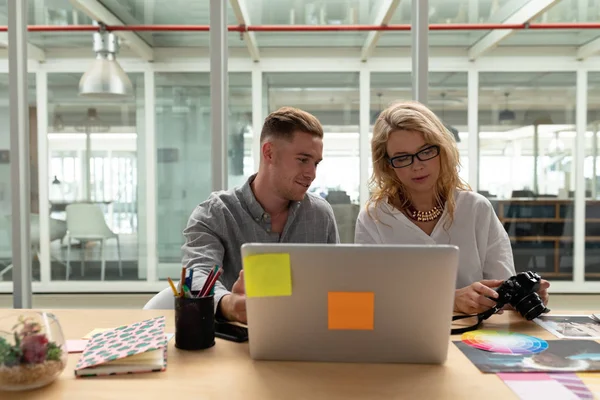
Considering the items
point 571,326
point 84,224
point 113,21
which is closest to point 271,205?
point 571,326

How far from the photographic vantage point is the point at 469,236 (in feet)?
6.44

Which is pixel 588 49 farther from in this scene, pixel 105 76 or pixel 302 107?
pixel 105 76

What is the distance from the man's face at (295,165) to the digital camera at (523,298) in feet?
2.65

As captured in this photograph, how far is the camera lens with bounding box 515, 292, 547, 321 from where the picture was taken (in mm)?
1495

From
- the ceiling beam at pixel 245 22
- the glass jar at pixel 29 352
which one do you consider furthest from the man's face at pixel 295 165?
the ceiling beam at pixel 245 22

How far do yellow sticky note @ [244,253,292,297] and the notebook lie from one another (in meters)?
0.27

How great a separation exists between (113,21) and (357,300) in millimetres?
3417

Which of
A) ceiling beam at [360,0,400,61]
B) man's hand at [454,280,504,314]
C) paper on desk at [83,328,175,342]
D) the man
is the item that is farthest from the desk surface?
ceiling beam at [360,0,400,61]

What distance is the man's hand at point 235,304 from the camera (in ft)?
4.60

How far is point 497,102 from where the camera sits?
4617mm

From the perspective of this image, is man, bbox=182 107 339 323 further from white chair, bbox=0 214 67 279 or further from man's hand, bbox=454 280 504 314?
white chair, bbox=0 214 67 279

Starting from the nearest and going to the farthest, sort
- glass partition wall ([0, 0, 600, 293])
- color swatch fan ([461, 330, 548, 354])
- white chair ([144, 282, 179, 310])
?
color swatch fan ([461, 330, 548, 354]), white chair ([144, 282, 179, 310]), glass partition wall ([0, 0, 600, 293])

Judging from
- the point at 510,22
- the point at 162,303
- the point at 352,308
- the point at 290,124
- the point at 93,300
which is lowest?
the point at 93,300

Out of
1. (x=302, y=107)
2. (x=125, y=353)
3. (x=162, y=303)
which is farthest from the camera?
(x=302, y=107)
